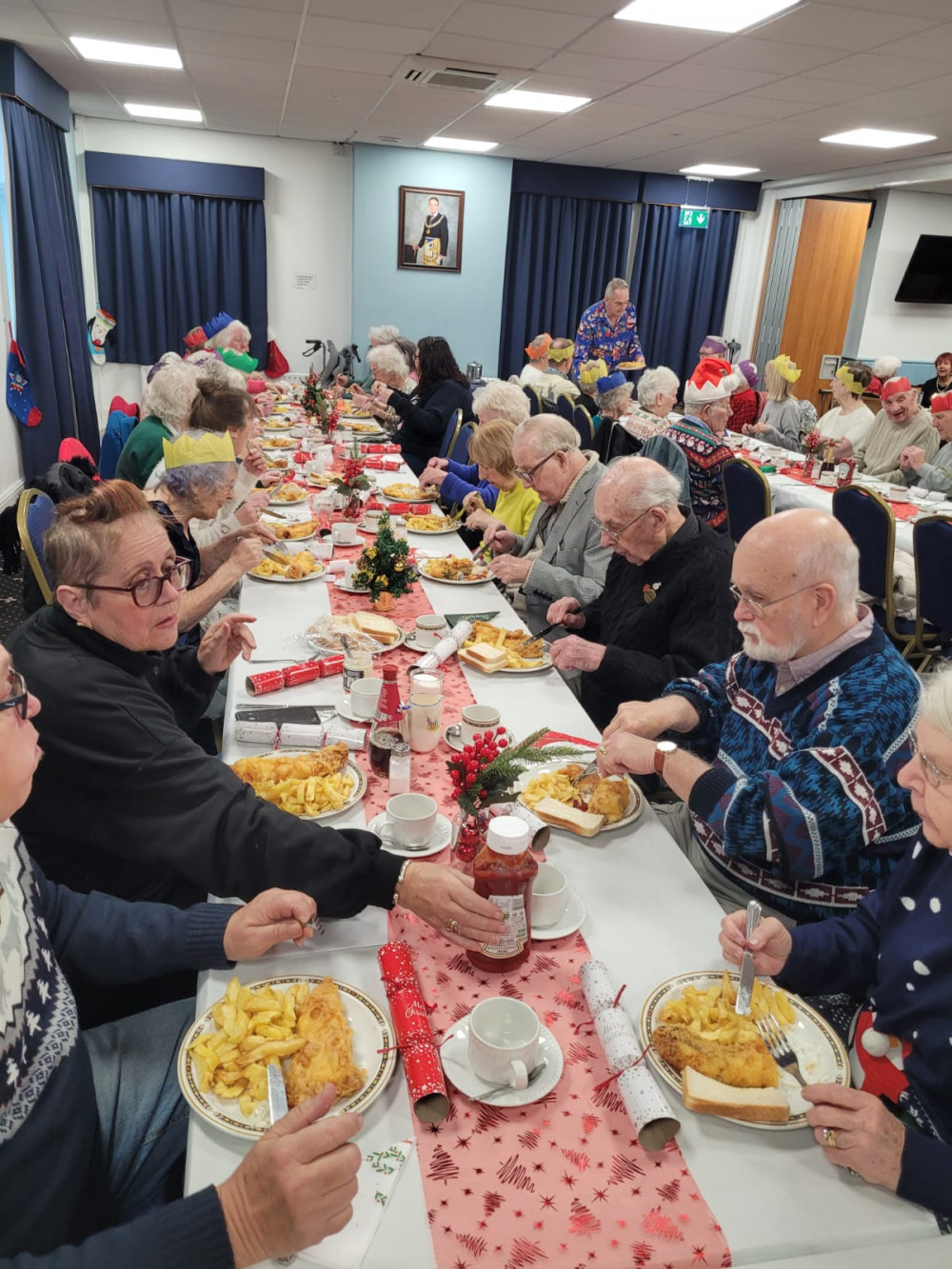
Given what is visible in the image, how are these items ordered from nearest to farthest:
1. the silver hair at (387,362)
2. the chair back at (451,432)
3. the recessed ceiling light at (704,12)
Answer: the recessed ceiling light at (704,12) → the chair back at (451,432) → the silver hair at (387,362)

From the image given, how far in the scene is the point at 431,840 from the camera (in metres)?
1.55

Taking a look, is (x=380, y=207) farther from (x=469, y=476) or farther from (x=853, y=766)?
(x=853, y=766)

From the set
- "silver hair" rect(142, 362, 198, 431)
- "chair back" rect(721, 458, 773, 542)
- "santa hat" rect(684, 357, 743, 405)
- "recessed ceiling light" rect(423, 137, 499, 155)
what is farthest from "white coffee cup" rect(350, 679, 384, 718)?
"recessed ceiling light" rect(423, 137, 499, 155)

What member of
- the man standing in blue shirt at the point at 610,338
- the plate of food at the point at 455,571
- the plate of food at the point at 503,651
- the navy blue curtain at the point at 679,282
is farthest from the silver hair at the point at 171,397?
the navy blue curtain at the point at 679,282

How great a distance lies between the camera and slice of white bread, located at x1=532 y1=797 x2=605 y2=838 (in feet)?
5.29

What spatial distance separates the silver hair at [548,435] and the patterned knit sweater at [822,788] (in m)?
1.49

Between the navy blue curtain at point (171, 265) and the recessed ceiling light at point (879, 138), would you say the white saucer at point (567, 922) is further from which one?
the navy blue curtain at point (171, 265)

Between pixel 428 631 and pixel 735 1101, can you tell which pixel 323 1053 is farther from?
pixel 428 631

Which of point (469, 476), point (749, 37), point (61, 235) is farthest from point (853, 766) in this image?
point (61, 235)

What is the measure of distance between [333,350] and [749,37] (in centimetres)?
569

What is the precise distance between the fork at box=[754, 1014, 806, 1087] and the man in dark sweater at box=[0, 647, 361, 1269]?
0.56 m

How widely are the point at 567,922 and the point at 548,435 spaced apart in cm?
199

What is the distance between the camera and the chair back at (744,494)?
464cm

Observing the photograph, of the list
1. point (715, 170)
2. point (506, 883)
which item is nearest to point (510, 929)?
point (506, 883)
